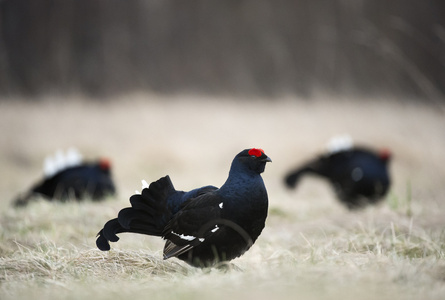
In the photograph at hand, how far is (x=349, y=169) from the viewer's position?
4.98 meters

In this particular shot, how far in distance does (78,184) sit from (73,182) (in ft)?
0.23

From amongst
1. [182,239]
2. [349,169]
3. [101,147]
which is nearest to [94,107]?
[101,147]

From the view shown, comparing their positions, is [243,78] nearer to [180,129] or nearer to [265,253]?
[180,129]

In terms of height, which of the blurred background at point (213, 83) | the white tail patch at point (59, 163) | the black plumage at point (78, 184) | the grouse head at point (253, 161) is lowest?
the grouse head at point (253, 161)

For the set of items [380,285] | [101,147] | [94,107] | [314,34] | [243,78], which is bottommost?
[380,285]

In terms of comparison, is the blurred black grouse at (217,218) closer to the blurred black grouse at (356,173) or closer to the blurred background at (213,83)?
the blurred black grouse at (356,173)

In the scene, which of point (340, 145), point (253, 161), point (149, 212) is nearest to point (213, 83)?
point (340, 145)

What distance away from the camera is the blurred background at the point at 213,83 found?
23.4 feet

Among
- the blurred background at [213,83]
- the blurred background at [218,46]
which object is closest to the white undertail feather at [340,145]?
the blurred background at [213,83]

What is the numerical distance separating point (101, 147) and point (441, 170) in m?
4.50

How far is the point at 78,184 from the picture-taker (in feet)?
16.5

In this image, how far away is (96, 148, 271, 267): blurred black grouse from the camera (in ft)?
7.61

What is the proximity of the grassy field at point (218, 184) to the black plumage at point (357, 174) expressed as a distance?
20cm

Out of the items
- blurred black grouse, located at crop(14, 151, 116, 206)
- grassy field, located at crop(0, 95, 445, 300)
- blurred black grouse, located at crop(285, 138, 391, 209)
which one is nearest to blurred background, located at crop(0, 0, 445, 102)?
grassy field, located at crop(0, 95, 445, 300)
